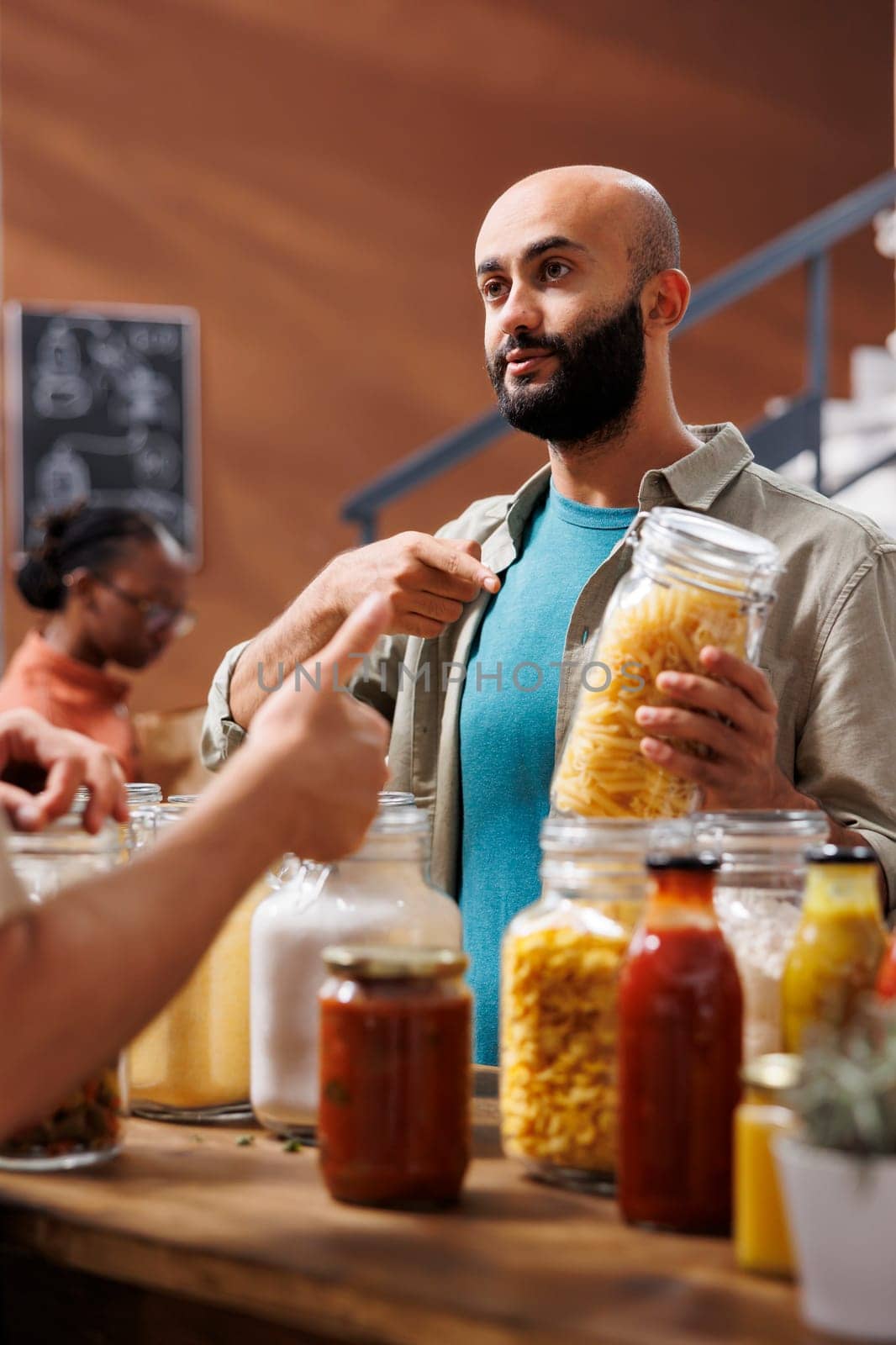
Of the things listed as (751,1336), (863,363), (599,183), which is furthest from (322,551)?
(751,1336)

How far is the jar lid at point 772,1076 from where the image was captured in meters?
0.74

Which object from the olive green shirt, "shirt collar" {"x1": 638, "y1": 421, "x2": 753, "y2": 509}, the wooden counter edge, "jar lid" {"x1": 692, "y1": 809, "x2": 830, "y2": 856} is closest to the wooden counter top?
the wooden counter edge

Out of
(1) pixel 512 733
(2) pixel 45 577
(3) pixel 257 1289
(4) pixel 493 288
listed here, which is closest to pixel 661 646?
(3) pixel 257 1289

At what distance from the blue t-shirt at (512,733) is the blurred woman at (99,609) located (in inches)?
62.6

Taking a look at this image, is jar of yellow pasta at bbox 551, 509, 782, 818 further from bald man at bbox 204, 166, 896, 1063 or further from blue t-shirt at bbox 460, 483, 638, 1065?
blue t-shirt at bbox 460, 483, 638, 1065

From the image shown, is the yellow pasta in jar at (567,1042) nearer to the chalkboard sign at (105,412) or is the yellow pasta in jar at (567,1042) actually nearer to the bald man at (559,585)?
the bald man at (559,585)

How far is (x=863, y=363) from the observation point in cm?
492

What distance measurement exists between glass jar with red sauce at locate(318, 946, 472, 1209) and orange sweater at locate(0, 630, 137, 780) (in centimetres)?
231

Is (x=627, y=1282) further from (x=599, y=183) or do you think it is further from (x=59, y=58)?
(x=59, y=58)

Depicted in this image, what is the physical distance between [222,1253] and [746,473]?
116cm

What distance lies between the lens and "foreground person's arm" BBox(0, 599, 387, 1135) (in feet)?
2.51

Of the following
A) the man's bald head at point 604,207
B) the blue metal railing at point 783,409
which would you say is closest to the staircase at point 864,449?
the blue metal railing at point 783,409

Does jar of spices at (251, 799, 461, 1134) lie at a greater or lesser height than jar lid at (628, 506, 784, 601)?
lesser

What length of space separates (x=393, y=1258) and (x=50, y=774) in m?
0.49
